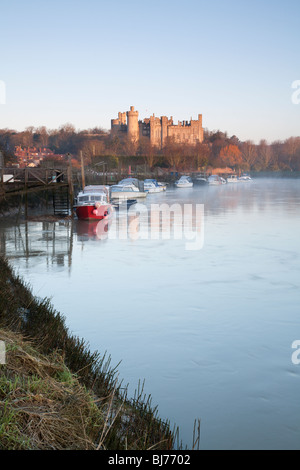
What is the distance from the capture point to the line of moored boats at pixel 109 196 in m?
31.9

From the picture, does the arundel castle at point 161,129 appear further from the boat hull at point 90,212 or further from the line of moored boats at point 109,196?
the boat hull at point 90,212

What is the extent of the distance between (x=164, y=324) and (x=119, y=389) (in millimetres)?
3677

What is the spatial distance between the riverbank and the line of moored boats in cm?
2330

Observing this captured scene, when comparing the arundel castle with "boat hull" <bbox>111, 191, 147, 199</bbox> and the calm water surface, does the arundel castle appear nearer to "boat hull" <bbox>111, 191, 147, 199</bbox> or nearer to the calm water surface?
"boat hull" <bbox>111, 191, 147, 199</bbox>

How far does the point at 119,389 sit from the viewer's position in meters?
Result: 7.94

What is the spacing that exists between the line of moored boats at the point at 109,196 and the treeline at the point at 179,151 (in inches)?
1064

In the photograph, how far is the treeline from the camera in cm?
11025

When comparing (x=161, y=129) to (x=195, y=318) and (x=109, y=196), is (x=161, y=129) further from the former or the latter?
(x=195, y=318)

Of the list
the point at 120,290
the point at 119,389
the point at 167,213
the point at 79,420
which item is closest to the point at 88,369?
the point at 119,389

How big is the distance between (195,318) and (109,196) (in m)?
32.6

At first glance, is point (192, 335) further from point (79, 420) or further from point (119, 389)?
point (79, 420)

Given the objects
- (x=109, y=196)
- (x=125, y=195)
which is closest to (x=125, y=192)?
(x=125, y=195)

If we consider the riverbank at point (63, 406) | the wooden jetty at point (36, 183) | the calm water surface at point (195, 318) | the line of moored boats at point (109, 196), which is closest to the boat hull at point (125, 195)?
the line of moored boats at point (109, 196)

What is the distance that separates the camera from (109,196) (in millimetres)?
43906
